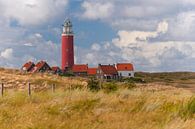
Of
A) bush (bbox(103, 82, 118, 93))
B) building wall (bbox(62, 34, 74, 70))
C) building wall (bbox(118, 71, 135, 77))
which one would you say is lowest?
bush (bbox(103, 82, 118, 93))

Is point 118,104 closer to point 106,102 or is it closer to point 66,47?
point 106,102

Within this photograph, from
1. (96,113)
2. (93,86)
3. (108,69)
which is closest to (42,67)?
(108,69)

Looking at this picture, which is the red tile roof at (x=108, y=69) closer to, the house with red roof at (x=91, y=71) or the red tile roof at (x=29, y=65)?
the house with red roof at (x=91, y=71)

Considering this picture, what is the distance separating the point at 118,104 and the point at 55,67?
91.5 meters

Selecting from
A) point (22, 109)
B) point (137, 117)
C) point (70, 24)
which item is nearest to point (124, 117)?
point (137, 117)

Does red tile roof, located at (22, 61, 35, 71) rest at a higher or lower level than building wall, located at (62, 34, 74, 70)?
lower

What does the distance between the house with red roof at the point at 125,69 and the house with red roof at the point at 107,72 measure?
7.38ft

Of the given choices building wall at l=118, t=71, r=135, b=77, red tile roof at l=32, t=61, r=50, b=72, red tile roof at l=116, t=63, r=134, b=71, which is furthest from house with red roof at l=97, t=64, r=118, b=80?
red tile roof at l=32, t=61, r=50, b=72

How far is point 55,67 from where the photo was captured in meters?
107

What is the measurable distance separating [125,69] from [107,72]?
293 inches

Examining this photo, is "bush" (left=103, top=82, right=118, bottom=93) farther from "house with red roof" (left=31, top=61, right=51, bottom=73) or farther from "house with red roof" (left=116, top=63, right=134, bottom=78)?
"house with red roof" (left=116, top=63, right=134, bottom=78)

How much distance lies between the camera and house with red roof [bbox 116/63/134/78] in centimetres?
10748

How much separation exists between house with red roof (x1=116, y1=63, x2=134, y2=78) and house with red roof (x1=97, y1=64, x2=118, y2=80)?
2.25 meters

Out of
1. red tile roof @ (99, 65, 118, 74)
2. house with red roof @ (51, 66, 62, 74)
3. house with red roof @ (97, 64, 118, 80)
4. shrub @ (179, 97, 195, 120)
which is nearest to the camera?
shrub @ (179, 97, 195, 120)
